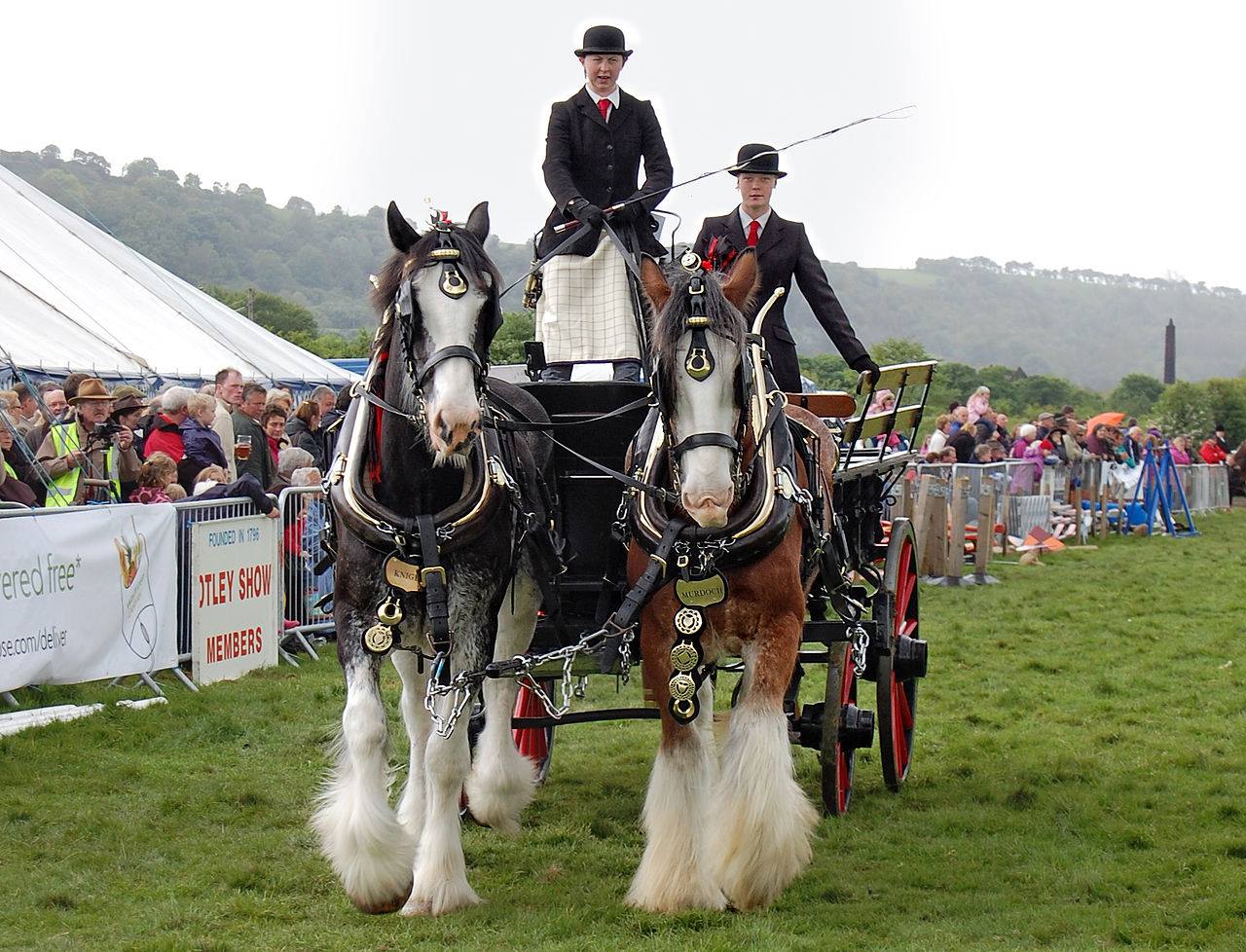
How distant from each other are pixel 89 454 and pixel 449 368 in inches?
244

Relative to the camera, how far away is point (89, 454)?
9.86m

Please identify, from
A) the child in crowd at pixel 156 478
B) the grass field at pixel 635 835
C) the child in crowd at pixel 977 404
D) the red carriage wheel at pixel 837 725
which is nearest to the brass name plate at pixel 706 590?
the grass field at pixel 635 835

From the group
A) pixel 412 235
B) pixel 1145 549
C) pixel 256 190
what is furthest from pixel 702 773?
pixel 256 190

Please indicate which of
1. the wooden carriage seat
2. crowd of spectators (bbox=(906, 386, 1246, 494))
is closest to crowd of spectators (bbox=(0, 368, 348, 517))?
the wooden carriage seat

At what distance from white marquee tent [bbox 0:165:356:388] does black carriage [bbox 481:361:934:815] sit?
7.61 meters

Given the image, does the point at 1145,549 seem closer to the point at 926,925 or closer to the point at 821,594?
the point at 821,594

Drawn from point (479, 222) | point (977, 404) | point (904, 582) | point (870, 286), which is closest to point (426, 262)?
point (479, 222)

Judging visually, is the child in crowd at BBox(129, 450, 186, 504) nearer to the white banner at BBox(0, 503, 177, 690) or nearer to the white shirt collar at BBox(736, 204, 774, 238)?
the white banner at BBox(0, 503, 177, 690)

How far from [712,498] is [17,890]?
3.00m

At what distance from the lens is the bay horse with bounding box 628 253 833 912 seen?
4.88 m

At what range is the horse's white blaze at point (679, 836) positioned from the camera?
5.01 m

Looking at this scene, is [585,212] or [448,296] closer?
[448,296]

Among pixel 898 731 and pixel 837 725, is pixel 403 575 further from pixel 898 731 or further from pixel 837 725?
pixel 898 731

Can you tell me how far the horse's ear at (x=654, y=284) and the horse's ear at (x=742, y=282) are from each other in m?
0.23
